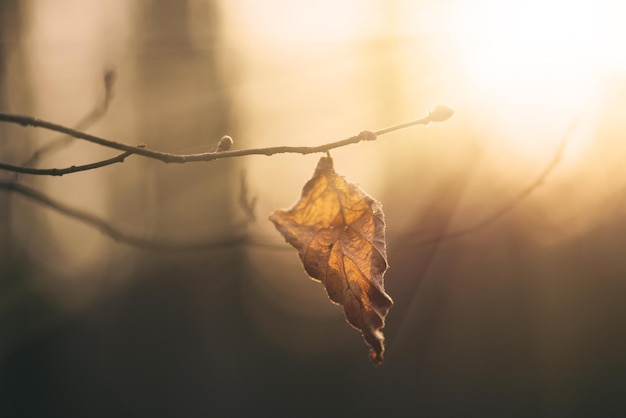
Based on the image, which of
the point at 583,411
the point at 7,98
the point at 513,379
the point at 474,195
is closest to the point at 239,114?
the point at 7,98

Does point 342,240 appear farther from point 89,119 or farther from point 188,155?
point 89,119

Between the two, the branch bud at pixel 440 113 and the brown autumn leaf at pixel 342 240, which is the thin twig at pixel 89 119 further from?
the branch bud at pixel 440 113

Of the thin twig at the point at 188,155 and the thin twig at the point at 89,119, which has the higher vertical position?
the thin twig at the point at 89,119

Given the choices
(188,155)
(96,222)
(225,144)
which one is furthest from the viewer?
(96,222)

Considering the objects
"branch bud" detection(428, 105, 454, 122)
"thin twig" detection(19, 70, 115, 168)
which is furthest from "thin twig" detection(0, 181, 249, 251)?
"branch bud" detection(428, 105, 454, 122)

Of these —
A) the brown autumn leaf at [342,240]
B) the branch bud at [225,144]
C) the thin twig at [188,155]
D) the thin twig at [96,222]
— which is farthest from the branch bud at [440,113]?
the thin twig at [96,222]

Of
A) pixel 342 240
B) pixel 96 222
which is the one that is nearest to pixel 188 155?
pixel 342 240

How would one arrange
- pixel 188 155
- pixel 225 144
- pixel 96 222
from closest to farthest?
pixel 188 155 → pixel 225 144 → pixel 96 222

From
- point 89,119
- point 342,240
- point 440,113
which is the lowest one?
point 342,240
